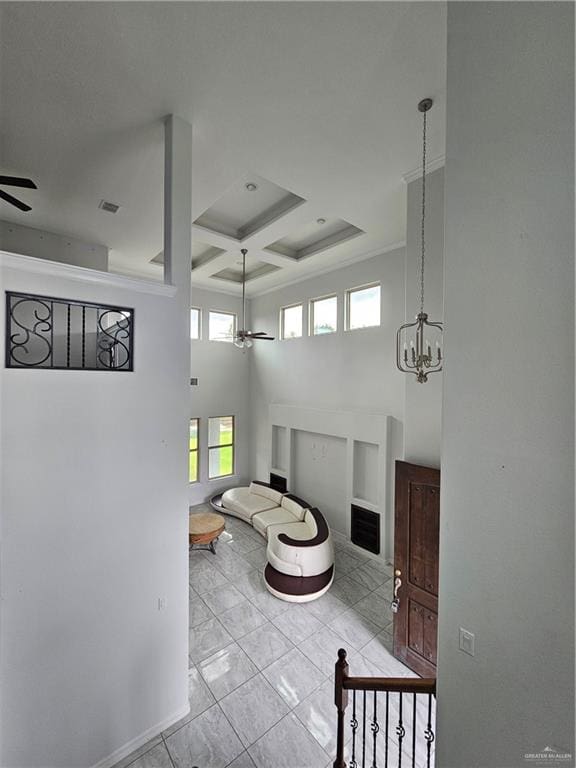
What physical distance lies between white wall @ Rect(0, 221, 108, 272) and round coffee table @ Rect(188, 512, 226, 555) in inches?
181

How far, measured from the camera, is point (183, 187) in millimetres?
2559

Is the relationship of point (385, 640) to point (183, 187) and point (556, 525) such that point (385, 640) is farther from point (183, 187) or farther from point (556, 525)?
point (183, 187)

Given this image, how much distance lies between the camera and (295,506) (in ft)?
19.7

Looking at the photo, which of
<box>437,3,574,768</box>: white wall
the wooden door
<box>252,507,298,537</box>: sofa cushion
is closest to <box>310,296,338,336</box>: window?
<box>252,507,298,537</box>: sofa cushion

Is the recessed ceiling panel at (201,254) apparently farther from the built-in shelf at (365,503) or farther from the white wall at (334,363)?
the built-in shelf at (365,503)

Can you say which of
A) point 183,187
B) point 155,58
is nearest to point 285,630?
point 183,187

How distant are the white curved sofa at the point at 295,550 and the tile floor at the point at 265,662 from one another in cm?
15

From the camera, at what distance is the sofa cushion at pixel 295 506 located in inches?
229

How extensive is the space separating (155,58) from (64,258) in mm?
3802

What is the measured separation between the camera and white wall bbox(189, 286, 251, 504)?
7.53 m

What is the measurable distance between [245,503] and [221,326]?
14.3 ft

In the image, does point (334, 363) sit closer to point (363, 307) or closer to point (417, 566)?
point (363, 307)

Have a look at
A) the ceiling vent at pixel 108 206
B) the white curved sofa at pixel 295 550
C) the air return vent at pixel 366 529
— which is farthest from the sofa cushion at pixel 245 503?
the ceiling vent at pixel 108 206

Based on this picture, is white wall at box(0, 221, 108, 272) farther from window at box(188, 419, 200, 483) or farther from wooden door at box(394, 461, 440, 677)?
wooden door at box(394, 461, 440, 677)
